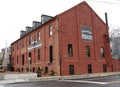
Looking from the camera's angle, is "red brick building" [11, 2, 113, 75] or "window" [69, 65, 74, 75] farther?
"window" [69, 65, 74, 75]

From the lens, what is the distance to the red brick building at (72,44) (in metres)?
33.2

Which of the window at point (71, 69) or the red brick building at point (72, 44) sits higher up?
the red brick building at point (72, 44)

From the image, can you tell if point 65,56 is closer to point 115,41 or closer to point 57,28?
point 57,28

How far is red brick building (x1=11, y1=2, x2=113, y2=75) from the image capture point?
3316 centimetres

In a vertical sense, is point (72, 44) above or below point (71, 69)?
above

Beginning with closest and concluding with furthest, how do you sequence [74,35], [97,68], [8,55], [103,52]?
[74,35], [97,68], [103,52], [8,55]

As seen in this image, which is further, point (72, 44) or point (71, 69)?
point (72, 44)

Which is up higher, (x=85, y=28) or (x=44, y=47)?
(x=85, y=28)

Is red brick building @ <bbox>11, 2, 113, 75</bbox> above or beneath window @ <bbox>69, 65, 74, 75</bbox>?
above

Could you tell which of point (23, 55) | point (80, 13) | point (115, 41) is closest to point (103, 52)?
point (80, 13)

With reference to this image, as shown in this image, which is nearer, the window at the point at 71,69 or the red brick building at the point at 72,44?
the red brick building at the point at 72,44

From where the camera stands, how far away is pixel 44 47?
3719 centimetres

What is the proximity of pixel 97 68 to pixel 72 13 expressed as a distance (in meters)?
10.9

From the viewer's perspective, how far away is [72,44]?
34406mm
